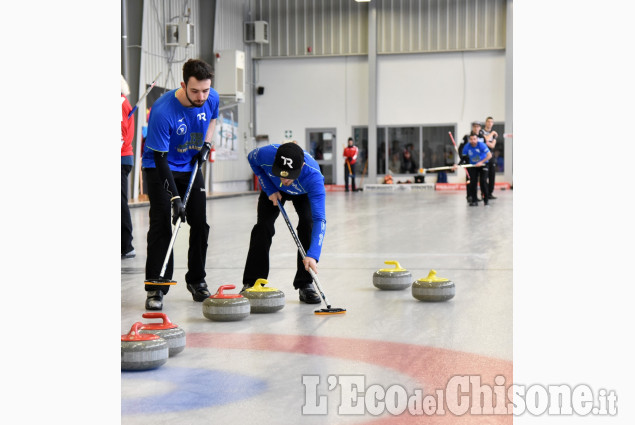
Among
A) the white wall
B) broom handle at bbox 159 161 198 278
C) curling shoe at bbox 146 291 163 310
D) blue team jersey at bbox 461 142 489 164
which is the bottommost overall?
curling shoe at bbox 146 291 163 310

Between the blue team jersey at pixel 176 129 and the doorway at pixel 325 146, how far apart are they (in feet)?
80.8

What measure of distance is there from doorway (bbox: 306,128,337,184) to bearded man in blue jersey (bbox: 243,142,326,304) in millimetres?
24539

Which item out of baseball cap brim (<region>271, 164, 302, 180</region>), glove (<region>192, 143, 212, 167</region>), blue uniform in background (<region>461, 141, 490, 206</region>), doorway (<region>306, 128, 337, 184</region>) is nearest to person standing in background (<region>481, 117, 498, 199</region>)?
blue uniform in background (<region>461, 141, 490, 206</region>)

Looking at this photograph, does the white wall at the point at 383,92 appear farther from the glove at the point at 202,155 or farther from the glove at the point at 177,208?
the glove at the point at 177,208

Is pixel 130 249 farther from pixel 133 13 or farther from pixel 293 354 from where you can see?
pixel 133 13

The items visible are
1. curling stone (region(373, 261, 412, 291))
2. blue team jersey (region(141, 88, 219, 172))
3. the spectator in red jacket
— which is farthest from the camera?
the spectator in red jacket

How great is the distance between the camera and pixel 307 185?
5.14 meters

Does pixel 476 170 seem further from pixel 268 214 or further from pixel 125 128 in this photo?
pixel 268 214

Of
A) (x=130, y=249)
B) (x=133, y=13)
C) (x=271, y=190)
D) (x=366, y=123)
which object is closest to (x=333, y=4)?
(x=366, y=123)

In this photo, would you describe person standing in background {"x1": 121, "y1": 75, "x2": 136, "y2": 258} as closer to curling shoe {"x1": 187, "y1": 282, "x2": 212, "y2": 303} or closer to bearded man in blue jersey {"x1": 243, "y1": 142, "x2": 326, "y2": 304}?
curling shoe {"x1": 187, "y1": 282, "x2": 212, "y2": 303}

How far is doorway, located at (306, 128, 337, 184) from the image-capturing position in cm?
3017

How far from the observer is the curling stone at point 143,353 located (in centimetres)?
360

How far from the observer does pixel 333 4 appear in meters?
29.8
